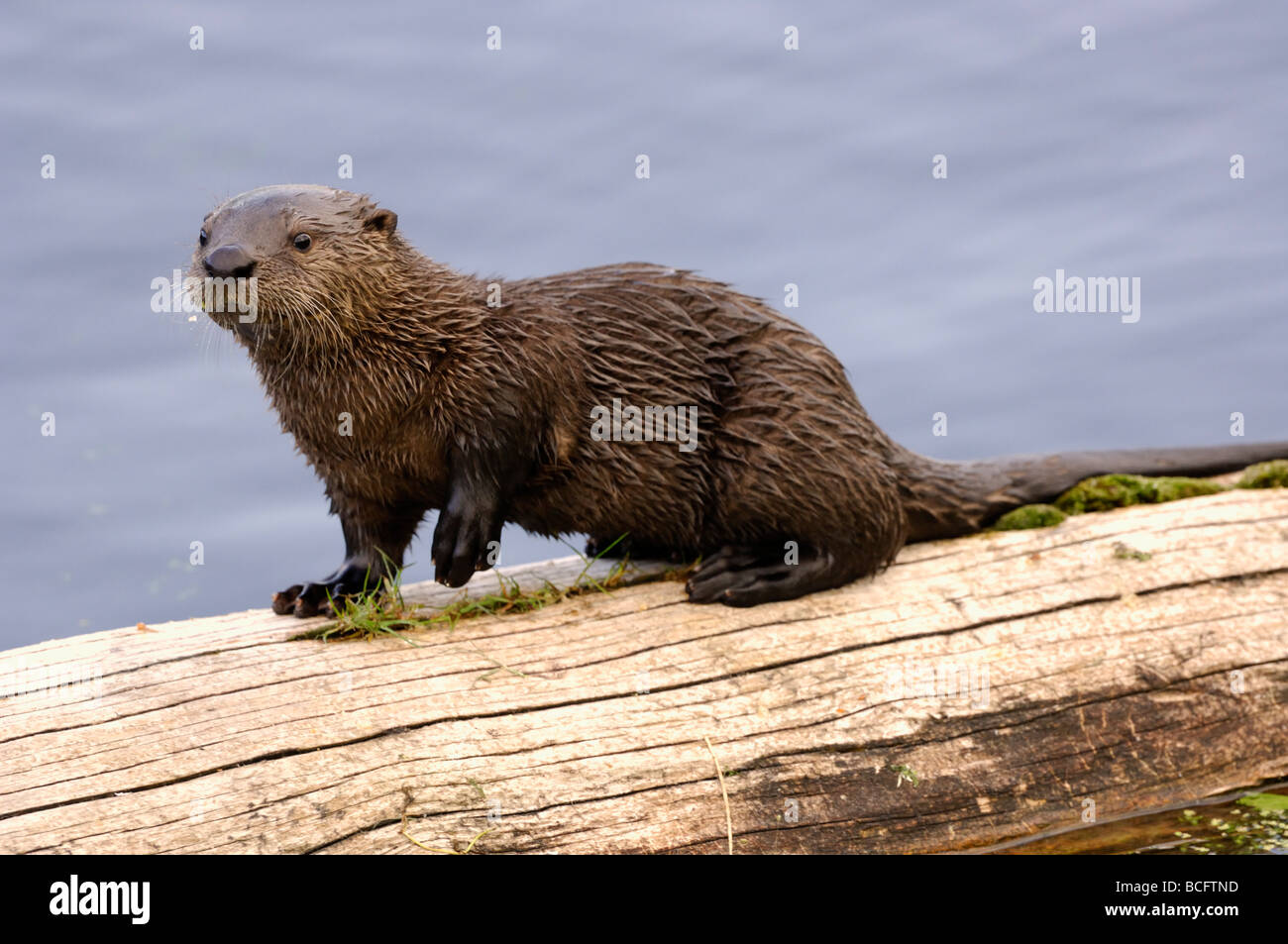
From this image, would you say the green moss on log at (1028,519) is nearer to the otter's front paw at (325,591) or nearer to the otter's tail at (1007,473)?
the otter's tail at (1007,473)

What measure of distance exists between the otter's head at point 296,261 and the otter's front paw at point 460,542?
0.53m

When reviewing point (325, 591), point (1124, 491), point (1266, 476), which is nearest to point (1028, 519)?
point (1124, 491)

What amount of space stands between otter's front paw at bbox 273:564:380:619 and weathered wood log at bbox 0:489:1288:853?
0.09 metres

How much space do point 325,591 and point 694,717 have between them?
114 cm

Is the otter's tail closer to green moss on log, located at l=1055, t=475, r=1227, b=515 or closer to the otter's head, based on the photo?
green moss on log, located at l=1055, t=475, r=1227, b=515

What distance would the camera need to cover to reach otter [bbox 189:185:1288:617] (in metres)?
3.09

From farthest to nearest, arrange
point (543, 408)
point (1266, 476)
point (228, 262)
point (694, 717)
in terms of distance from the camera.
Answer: point (1266, 476) < point (543, 408) < point (694, 717) < point (228, 262)

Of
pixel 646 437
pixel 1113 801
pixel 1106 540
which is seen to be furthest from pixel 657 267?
pixel 1113 801

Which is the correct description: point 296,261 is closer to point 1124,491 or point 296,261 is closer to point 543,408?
point 543,408

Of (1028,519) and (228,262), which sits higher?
(228,262)

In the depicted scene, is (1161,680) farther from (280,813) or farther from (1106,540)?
(280,813)

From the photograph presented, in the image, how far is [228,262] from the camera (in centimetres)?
286

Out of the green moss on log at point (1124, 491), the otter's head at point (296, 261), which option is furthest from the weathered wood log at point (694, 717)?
the otter's head at point (296, 261)

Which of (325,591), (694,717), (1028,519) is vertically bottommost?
(694,717)
